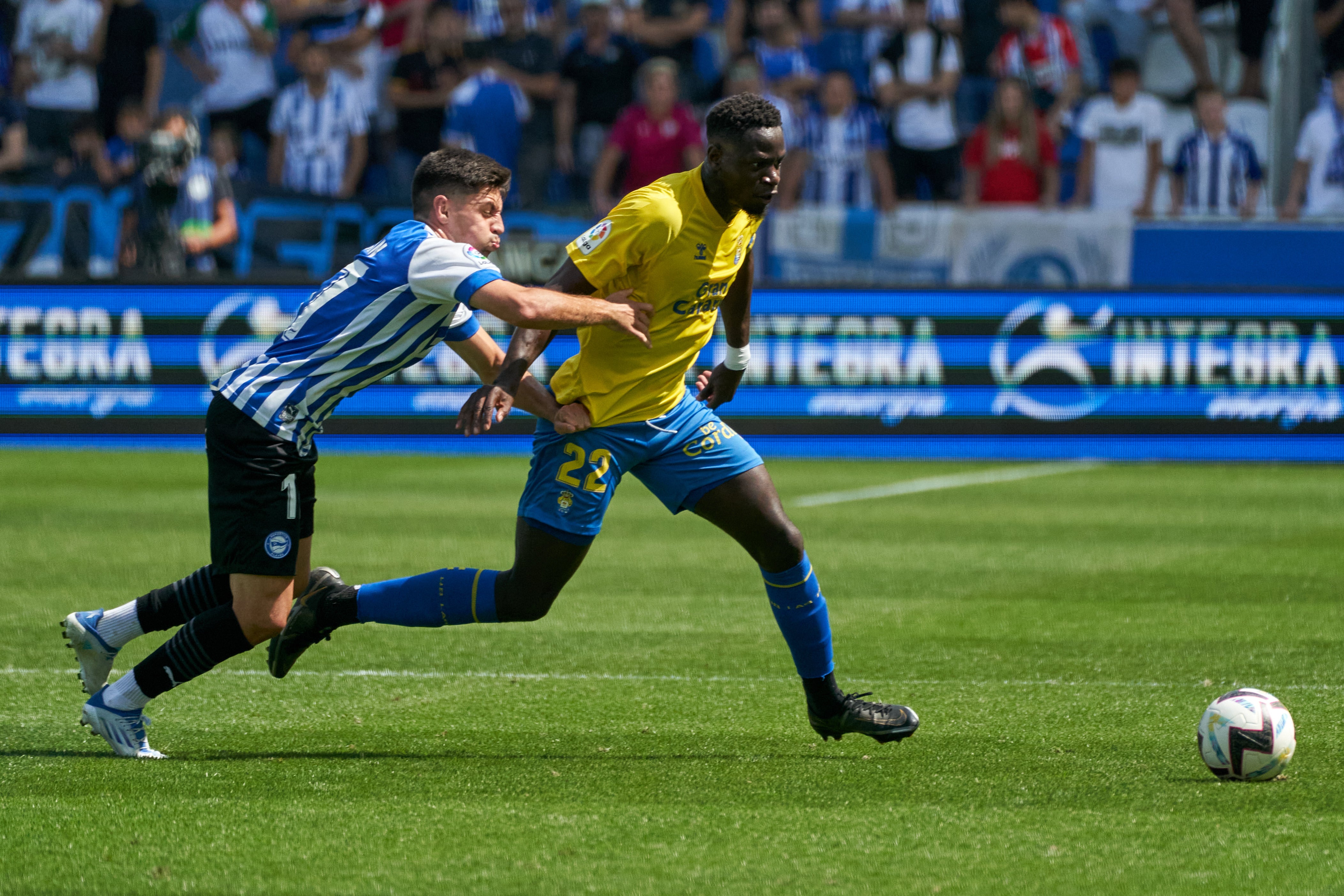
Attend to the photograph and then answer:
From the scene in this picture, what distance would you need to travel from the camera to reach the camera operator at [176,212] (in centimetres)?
1562

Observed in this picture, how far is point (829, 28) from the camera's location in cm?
1772

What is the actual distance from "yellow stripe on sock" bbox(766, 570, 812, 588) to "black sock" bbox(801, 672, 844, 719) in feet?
0.99

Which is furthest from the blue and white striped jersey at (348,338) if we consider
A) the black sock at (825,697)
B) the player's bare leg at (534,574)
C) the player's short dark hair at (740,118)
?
the black sock at (825,697)

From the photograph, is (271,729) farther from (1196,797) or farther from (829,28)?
(829,28)

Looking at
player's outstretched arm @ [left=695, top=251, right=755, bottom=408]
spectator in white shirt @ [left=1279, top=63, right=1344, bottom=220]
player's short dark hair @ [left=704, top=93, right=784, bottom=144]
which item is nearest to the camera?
player's short dark hair @ [left=704, top=93, right=784, bottom=144]

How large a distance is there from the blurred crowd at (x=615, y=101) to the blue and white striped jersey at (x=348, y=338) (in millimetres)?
9786

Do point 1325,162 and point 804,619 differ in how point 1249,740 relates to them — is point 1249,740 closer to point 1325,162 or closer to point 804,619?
point 804,619

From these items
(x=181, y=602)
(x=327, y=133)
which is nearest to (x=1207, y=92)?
(x=327, y=133)

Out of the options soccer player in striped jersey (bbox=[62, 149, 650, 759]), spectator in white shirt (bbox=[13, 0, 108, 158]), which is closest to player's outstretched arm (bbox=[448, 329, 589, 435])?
soccer player in striped jersey (bbox=[62, 149, 650, 759])

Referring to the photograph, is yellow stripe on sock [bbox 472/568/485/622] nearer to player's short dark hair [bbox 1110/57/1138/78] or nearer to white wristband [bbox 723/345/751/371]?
white wristband [bbox 723/345/751/371]

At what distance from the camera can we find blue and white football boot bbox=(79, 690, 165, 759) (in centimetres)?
548

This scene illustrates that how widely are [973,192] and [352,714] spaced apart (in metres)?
11.4

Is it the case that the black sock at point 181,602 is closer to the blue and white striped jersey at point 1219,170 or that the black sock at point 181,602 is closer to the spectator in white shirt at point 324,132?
the spectator in white shirt at point 324,132

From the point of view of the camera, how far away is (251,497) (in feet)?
17.3
